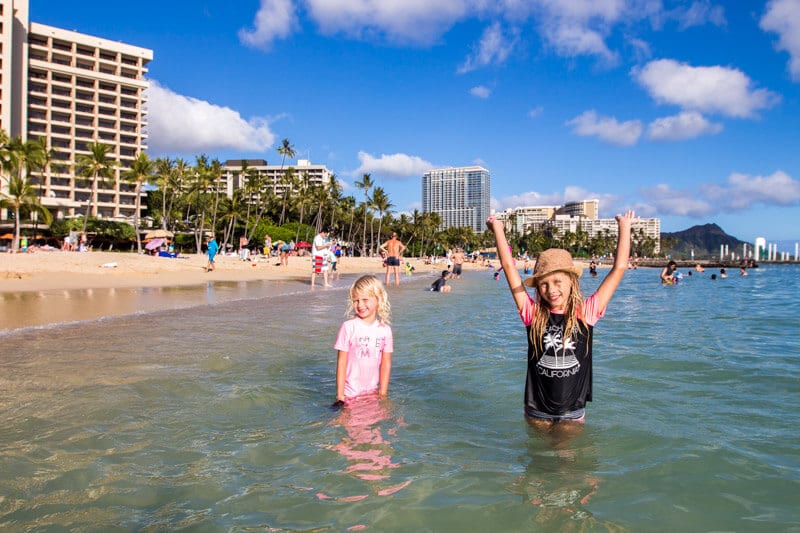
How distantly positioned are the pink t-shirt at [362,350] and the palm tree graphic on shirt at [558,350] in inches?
49.2

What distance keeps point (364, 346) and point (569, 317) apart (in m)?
1.57

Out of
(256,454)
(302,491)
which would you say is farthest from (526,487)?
(256,454)

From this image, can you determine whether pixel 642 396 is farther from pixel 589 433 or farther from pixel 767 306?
pixel 767 306

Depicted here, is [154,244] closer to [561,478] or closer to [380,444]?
[380,444]

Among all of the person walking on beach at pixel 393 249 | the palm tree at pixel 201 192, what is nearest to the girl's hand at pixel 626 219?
the person walking on beach at pixel 393 249

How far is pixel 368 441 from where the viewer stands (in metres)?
3.67

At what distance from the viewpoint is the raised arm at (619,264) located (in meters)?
3.52

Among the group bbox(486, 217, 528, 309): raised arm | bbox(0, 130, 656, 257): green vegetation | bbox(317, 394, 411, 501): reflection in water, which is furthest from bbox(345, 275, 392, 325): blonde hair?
bbox(0, 130, 656, 257): green vegetation

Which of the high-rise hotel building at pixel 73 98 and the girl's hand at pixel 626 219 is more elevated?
the high-rise hotel building at pixel 73 98

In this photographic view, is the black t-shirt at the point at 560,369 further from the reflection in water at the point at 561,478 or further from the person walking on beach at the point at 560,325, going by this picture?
the reflection in water at the point at 561,478

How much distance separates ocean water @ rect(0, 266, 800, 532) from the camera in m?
2.71

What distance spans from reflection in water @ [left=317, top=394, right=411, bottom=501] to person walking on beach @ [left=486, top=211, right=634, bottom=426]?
1054 mm

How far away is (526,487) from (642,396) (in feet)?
8.76

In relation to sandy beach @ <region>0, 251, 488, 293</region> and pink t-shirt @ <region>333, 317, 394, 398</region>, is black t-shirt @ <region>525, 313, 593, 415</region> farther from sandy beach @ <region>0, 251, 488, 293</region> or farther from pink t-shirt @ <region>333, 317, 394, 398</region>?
sandy beach @ <region>0, 251, 488, 293</region>
